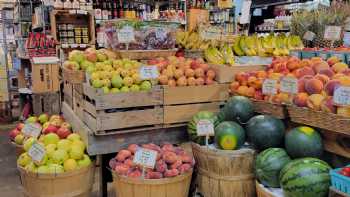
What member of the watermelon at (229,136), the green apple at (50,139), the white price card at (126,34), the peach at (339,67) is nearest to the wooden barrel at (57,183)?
the green apple at (50,139)

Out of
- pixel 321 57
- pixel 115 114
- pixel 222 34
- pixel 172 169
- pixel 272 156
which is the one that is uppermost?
pixel 222 34

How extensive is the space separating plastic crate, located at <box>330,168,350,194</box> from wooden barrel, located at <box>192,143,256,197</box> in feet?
2.00

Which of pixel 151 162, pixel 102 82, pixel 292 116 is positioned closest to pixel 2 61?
pixel 102 82

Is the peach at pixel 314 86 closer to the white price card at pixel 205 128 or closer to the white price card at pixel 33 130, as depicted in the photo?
the white price card at pixel 205 128

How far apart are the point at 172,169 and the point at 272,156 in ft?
1.83

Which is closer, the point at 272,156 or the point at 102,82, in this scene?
the point at 272,156

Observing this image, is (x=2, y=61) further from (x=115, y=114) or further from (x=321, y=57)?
(x=321, y=57)

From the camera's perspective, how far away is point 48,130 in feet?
9.00

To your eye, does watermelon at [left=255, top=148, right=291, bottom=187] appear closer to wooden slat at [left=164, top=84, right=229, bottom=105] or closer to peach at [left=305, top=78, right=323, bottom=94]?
peach at [left=305, top=78, right=323, bottom=94]

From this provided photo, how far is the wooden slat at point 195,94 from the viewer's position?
2.43 m

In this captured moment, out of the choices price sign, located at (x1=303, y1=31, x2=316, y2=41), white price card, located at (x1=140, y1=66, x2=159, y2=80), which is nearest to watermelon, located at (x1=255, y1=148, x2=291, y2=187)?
white price card, located at (x1=140, y1=66, x2=159, y2=80)

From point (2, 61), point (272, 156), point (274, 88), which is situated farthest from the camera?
point (2, 61)

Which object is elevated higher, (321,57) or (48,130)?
(321,57)

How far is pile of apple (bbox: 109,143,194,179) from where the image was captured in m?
2.05
